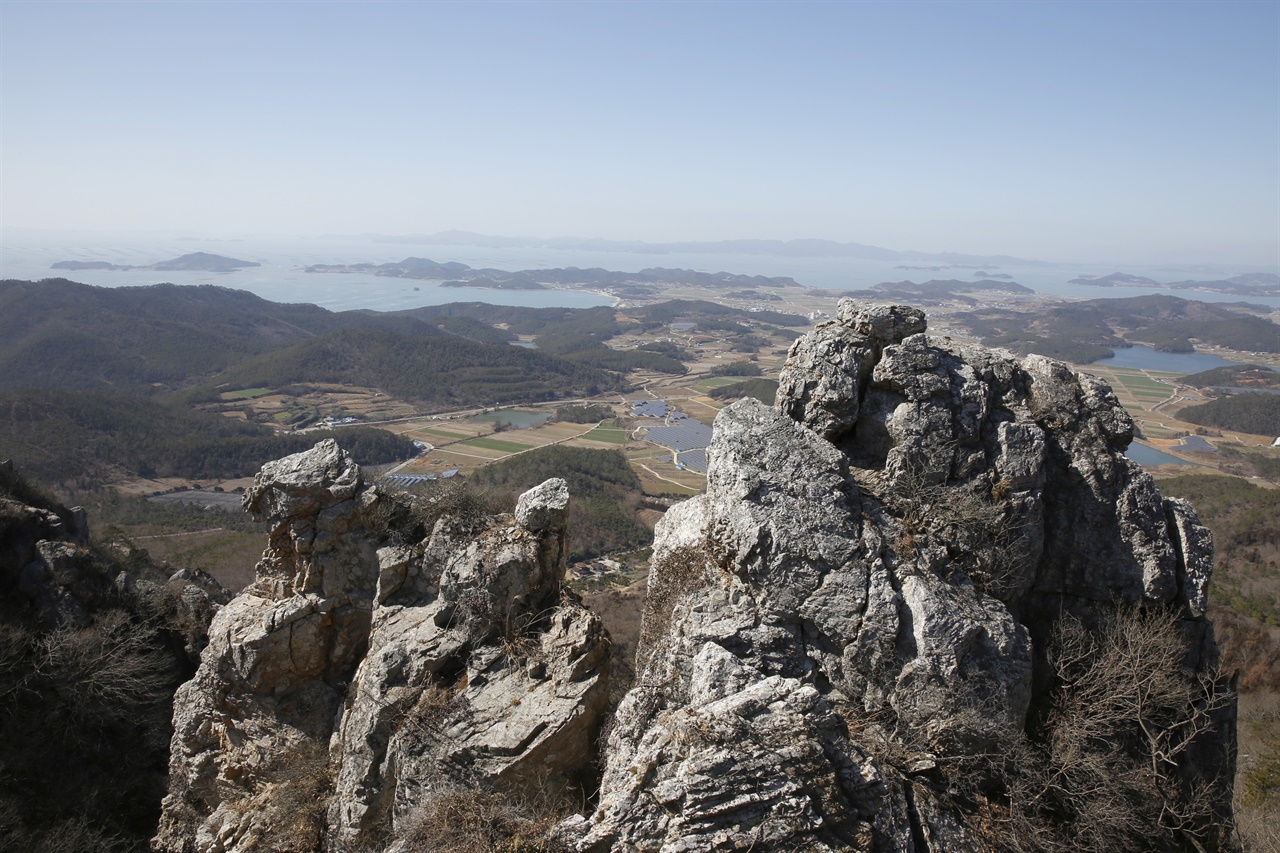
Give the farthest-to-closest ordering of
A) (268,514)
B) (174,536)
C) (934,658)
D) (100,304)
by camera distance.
Answer: (100,304)
(174,536)
(268,514)
(934,658)

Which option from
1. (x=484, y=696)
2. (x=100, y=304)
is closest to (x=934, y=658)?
(x=484, y=696)

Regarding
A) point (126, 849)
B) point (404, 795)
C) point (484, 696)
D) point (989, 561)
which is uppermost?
point (989, 561)

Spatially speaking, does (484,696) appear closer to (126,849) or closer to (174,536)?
(126,849)

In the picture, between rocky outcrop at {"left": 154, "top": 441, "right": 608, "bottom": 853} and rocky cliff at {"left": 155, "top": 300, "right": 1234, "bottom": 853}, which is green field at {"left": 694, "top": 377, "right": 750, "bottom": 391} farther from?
rocky cliff at {"left": 155, "top": 300, "right": 1234, "bottom": 853}

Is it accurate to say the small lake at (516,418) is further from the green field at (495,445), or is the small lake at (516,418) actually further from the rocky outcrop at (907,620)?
the rocky outcrop at (907,620)

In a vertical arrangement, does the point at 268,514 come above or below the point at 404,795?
above

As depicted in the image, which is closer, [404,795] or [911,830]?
[911,830]

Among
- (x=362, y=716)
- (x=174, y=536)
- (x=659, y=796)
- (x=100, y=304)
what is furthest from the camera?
(x=100, y=304)

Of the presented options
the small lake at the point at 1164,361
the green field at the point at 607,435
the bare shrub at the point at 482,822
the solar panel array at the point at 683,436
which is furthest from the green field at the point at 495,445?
the small lake at the point at 1164,361
